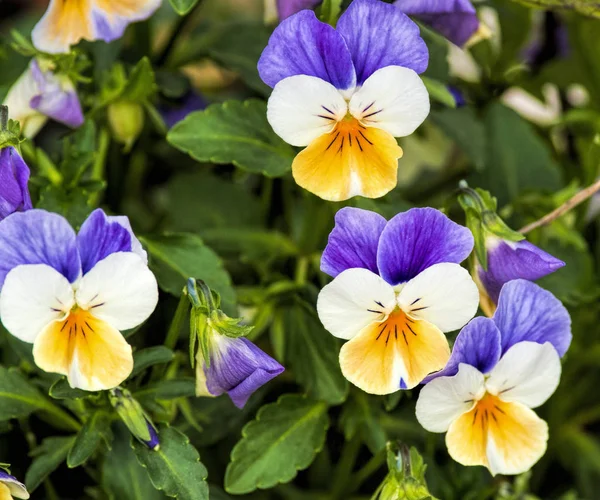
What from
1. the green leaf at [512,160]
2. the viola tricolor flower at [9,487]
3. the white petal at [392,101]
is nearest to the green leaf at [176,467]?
the viola tricolor flower at [9,487]

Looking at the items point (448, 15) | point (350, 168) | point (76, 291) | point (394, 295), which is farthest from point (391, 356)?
point (448, 15)

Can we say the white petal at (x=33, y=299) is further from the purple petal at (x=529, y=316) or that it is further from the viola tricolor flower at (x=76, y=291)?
the purple petal at (x=529, y=316)

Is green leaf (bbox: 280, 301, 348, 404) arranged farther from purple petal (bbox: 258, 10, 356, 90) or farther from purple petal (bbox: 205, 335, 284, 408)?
purple petal (bbox: 258, 10, 356, 90)

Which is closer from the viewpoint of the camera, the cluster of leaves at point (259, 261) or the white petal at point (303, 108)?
the white petal at point (303, 108)

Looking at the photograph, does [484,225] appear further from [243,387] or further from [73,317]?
[73,317]

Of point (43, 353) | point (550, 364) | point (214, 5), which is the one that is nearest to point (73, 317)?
point (43, 353)

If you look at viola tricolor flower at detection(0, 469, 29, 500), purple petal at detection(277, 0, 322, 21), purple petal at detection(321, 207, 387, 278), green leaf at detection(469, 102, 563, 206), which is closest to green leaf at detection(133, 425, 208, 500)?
viola tricolor flower at detection(0, 469, 29, 500)
